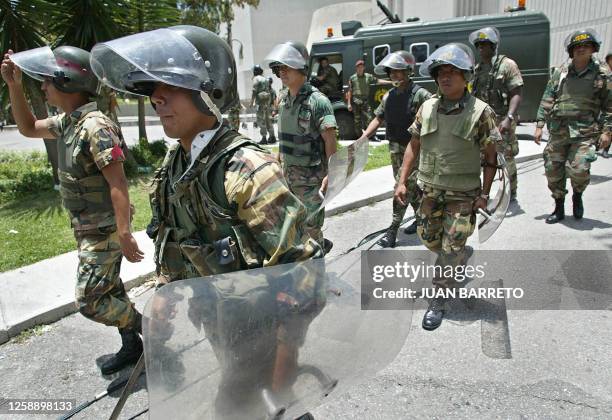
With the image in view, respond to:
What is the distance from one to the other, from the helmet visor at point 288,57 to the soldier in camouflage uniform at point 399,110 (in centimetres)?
120

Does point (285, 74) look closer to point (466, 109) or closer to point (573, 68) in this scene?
point (466, 109)

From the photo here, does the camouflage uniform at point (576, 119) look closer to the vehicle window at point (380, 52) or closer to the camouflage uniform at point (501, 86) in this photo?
the camouflage uniform at point (501, 86)

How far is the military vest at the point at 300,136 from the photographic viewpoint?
11.9ft

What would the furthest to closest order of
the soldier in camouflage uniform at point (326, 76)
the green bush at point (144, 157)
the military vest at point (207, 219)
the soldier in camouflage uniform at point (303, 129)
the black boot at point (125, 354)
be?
1. the soldier in camouflage uniform at point (326, 76)
2. the green bush at point (144, 157)
3. the soldier in camouflage uniform at point (303, 129)
4. the black boot at point (125, 354)
5. the military vest at point (207, 219)

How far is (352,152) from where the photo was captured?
9.08ft

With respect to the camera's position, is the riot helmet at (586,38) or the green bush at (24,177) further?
the green bush at (24,177)

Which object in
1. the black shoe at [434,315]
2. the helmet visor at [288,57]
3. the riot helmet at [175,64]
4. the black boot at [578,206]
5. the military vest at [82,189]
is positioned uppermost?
the helmet visor at [288,57]

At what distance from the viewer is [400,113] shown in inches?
181

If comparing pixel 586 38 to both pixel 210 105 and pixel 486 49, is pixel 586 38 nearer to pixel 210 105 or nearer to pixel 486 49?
pixel 486 49

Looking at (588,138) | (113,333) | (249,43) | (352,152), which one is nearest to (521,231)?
(588,138)

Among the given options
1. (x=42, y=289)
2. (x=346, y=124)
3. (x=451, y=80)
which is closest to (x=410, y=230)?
(x=451, y=80)

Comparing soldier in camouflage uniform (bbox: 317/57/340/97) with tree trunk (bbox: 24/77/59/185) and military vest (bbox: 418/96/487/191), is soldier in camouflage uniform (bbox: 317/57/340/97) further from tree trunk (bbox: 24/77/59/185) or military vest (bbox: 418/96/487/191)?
military vest (bbox: 418/96/487/191)

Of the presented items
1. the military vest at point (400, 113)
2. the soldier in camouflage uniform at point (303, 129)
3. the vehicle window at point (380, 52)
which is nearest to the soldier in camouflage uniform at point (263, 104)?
the vehicle window at point (380, 52)

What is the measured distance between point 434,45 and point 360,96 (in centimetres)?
206
